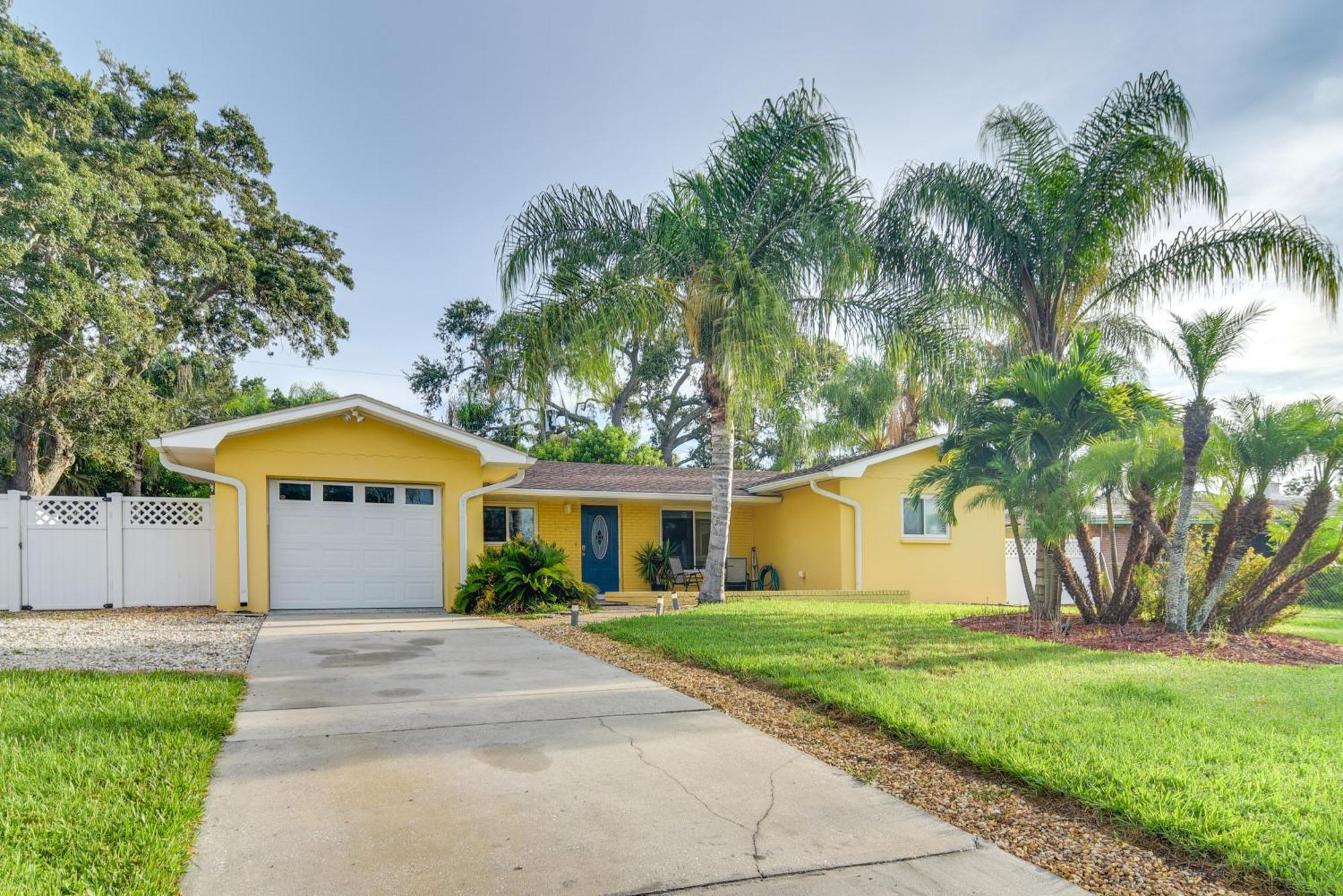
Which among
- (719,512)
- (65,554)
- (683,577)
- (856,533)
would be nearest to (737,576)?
(683,577)

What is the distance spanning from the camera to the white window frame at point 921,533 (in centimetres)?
1702

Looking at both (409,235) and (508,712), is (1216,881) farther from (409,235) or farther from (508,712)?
(409,235)

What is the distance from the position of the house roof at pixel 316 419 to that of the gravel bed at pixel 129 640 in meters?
2.56

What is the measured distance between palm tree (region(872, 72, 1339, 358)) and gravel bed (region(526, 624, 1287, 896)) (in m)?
8.53

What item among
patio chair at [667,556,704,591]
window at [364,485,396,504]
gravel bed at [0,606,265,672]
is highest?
window at [364,485,396,504]

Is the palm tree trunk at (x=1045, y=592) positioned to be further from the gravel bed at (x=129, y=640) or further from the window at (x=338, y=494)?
the window at (x=338, y=494)

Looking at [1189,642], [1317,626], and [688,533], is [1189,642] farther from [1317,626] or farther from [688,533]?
[688,533]

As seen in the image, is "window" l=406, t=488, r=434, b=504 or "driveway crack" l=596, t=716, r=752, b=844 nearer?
"driveway crack" l=596, t=716, r=752, b=844

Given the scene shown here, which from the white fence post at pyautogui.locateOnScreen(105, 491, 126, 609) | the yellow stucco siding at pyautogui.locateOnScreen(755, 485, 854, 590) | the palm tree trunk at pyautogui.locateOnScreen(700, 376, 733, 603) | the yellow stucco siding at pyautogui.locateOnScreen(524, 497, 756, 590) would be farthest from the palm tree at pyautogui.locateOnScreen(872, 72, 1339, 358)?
the white fence post at pyautogui.locateOnScreen(105, 491, 126, 609)

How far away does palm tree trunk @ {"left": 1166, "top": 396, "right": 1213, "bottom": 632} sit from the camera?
28.8 ft

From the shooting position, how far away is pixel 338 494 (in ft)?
44.1

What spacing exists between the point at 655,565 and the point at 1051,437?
9817 millimetres

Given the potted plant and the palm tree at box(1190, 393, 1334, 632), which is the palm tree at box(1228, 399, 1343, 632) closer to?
the palm tree at box(1190, 393, 1334, 632)

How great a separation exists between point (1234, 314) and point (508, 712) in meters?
8.58
